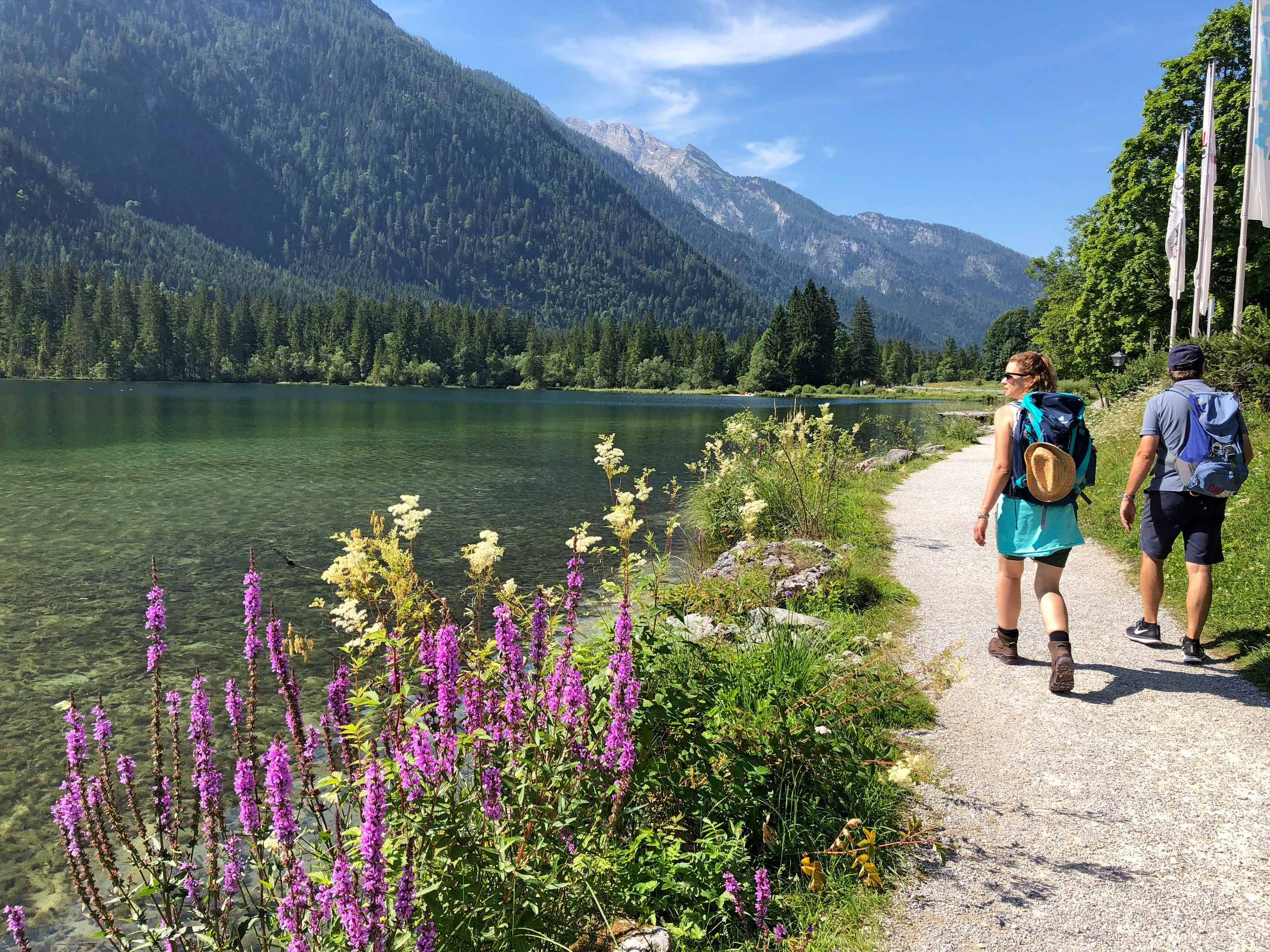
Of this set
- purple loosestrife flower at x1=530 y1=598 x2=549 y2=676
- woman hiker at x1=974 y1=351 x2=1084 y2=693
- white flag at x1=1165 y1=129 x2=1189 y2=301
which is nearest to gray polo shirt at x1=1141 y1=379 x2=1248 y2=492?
woman hiker at x1=974 y1=351 x2=1084 y2=693

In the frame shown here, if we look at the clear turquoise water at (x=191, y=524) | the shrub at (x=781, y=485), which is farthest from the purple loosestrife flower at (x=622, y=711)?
the shrub at (x=781, y=485)

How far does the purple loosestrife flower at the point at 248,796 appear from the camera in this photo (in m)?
2.58

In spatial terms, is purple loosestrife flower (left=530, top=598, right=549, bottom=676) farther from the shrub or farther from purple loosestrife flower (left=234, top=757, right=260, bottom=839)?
the shrub

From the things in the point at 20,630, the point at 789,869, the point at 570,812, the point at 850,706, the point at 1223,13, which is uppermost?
the point at 1223,13

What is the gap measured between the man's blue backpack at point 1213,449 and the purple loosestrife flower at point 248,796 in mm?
6952

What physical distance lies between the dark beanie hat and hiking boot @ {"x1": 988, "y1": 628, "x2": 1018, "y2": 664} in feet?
8.94

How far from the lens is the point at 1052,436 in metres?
5.85

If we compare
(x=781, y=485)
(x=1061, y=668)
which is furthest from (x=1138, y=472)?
(x=781, y=485)

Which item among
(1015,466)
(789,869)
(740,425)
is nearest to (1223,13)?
(740,425)

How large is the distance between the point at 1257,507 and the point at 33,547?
19.8m

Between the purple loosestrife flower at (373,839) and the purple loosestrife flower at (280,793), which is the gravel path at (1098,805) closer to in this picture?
the purple loosestrife flower at (373,839)

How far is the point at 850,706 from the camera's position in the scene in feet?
16.7

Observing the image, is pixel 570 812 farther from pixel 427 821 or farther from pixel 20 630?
pixel 20 630

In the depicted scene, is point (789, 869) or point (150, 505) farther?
point (150, 505)
